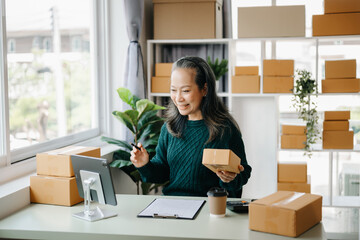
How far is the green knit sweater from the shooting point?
2.36 meters

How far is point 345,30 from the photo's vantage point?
3.57m

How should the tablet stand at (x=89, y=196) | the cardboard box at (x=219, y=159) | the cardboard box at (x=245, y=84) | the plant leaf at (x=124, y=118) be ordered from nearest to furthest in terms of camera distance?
the cardboard box at (x=219, y=159) → the tablet stand at (x=89, y=196) → the plant leaf at (x=124, y=118) → the cardboard box at (x=245, y=84)

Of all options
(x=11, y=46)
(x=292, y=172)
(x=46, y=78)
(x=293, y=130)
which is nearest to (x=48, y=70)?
(x=46, y=78)

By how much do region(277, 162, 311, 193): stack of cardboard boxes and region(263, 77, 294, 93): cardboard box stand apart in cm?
61

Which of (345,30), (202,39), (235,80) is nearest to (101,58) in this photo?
(202,39)

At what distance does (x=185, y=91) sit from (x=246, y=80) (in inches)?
59.8

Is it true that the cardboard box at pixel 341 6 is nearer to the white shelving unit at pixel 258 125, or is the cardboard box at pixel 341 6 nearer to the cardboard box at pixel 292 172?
the white shelving unit at pixel 258 125

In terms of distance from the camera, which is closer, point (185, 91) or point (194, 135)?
point (185, 91)

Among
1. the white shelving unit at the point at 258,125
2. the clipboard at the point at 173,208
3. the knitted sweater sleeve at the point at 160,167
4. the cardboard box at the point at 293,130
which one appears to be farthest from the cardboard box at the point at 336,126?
the clipboard at the point at 173,208

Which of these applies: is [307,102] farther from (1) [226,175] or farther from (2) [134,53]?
(1) [226,175]

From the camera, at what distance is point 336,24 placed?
3578 millimetres

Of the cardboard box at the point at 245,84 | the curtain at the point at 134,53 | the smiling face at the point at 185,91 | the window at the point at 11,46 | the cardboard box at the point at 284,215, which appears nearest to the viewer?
the cardboard box at the point at 284,215

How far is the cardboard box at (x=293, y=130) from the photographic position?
3641 millimetres

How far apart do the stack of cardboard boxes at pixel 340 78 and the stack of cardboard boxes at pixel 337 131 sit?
187 millimetres
